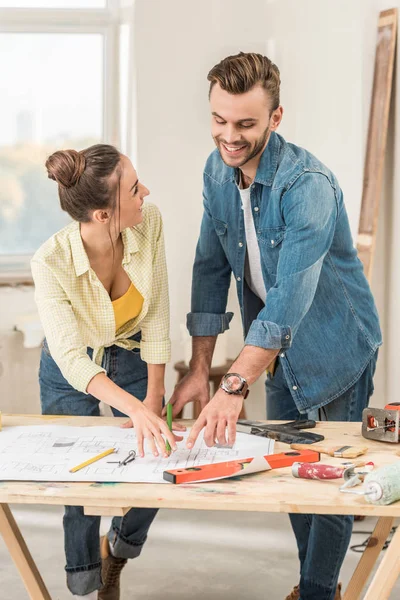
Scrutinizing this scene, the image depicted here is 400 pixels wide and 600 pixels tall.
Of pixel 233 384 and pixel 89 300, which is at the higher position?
pixel 89 300

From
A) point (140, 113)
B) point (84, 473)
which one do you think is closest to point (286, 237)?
point (84, 473)

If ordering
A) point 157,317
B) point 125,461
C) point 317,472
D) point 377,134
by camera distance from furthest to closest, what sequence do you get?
point 377,134, point 157,317, point 125,461, point 317,472

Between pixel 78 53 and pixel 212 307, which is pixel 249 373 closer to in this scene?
pixel 212 307

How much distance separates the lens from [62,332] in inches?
78.5

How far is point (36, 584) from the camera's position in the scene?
6.25 feet

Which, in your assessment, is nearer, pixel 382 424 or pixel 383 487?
pixel 383 487

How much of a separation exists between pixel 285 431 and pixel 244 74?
874mm

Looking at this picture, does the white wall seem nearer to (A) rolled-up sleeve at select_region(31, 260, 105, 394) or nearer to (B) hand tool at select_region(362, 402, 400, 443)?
(B) hand tool at select_region(362, 402, 400, 443)

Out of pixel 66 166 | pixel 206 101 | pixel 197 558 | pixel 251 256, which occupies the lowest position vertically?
pixel 197 558

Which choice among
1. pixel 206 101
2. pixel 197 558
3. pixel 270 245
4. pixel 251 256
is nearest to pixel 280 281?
pixel 270 245

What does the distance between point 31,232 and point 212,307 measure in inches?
70.3

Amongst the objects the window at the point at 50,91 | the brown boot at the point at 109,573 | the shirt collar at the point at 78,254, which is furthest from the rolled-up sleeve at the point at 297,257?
the window at the point at 50,91

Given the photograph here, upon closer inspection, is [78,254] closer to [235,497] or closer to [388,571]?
[235,497]

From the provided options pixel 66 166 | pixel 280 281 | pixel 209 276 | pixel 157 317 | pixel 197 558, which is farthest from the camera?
pixel 197 558
